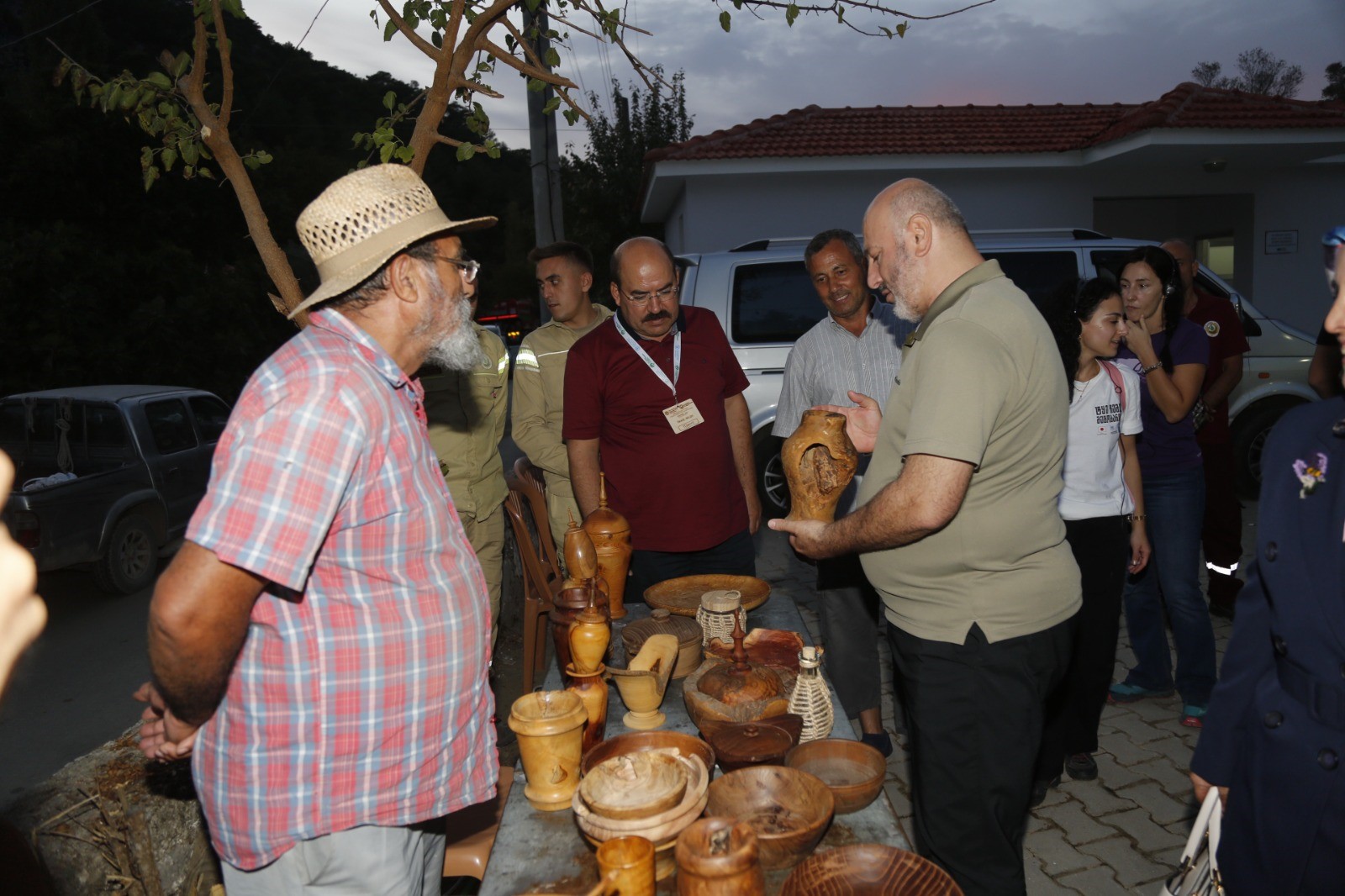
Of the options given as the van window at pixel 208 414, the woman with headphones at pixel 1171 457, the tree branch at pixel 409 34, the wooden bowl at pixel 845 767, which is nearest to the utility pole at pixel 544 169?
the van window at pixel 208 414

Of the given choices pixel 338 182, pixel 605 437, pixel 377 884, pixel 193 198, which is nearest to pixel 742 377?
pixel 605 437

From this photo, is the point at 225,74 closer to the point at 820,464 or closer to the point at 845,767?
the point at 820,464

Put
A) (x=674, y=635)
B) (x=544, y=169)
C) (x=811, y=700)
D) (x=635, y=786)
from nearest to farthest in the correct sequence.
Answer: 1. (x=635, y=786)
2. (x=811, y=700)
3. (x=674, y=635)
4. (x=544, y=169)

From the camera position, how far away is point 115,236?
1398cm

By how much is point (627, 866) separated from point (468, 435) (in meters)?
2.49

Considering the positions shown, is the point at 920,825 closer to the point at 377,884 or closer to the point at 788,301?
the point at 377,884

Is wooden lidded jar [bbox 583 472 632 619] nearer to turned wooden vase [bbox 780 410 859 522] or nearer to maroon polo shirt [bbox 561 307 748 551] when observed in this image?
maroon polo shirt [bbox 561 307 748 551]

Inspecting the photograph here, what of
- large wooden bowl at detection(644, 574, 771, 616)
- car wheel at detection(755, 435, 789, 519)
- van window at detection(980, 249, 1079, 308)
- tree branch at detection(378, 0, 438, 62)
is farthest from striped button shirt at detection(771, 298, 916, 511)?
van window at detection(980, 249, 1079, 308)

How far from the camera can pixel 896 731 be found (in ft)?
12.5

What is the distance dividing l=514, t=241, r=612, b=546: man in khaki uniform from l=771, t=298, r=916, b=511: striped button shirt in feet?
3.76

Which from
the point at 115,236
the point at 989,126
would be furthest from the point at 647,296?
the point at 115,236

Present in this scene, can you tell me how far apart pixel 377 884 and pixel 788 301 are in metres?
5.75

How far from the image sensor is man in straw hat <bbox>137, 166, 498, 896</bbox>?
4.34ft

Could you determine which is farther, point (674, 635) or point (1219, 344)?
point (1219, 344)
